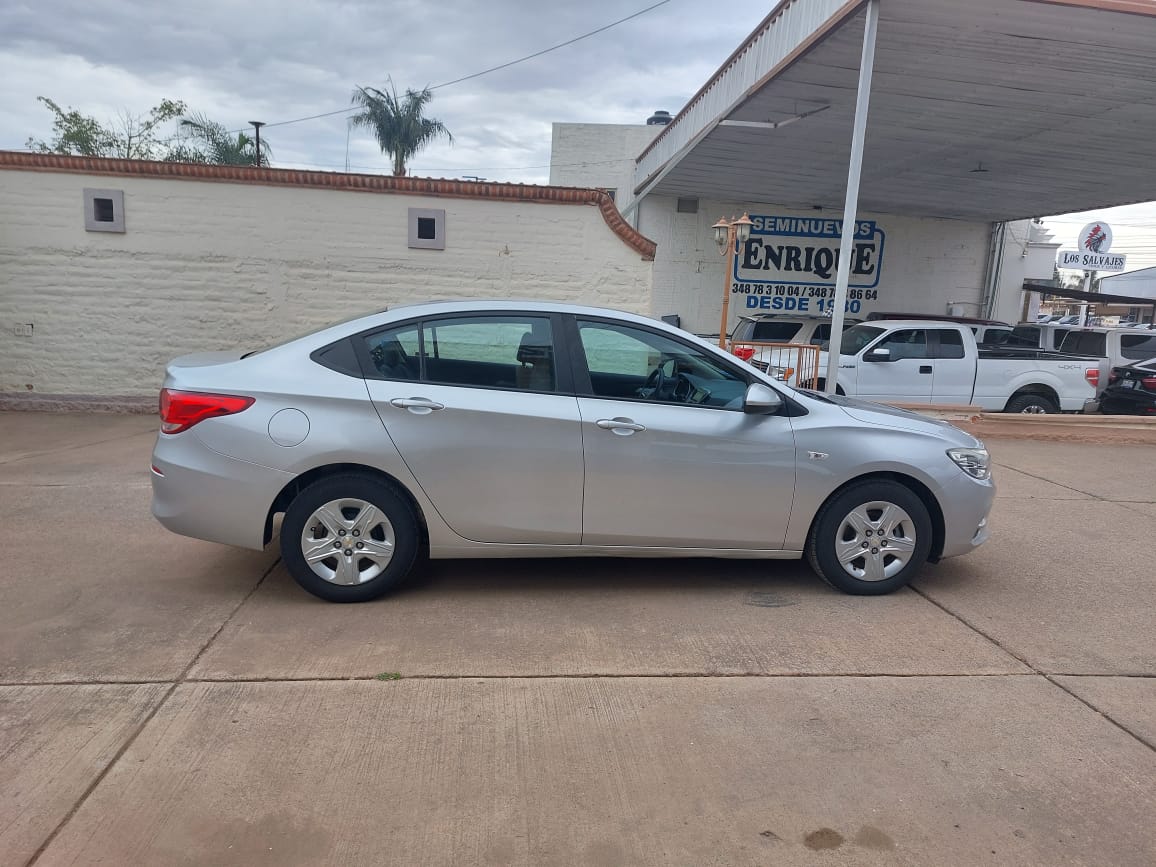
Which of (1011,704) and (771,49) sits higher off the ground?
(771,49)

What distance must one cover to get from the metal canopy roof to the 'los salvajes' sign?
80cm

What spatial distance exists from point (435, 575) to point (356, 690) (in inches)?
57.2

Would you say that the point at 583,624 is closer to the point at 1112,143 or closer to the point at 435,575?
the point at 435,575

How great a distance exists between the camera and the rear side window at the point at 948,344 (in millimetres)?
11406

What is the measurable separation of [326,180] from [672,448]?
7263mm

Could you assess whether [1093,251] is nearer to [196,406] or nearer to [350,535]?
[350,535]

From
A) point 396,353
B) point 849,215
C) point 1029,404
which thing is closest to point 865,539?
point 396,353

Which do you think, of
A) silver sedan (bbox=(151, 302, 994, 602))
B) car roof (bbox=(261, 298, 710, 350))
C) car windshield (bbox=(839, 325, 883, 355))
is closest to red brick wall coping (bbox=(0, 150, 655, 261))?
car windshield (bbox=(839, 325, 883, 355))

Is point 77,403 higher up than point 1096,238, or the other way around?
point 1096,238

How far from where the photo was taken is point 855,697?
3.49 meters

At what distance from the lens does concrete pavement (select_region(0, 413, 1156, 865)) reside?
2.58 meters

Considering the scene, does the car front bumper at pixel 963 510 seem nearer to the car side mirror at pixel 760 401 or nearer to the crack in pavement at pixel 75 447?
the car side mirror at pixel 760 401

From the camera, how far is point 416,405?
13.8 feet

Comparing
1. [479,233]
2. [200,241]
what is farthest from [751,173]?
[200,241]
